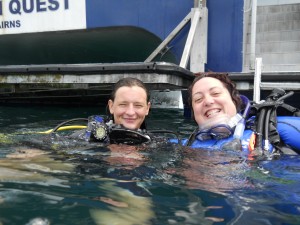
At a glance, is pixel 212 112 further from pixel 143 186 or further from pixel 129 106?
pixel 143 186

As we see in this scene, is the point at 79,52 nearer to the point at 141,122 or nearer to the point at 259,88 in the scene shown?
the point at 259,88

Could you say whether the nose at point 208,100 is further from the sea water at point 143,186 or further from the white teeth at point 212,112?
the sea water at point 143,186

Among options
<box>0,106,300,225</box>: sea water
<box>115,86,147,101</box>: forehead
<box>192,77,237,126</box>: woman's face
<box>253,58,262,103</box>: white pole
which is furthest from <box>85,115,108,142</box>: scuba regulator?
<box>253,58,262,103</box>: white pole

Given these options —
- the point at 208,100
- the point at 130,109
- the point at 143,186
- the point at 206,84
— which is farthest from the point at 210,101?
the point at 143,186

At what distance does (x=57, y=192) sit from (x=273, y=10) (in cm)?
579

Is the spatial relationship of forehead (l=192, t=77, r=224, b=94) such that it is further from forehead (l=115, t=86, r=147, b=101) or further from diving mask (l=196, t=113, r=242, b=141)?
forehead (l=115, t=86, r=147, b=101)

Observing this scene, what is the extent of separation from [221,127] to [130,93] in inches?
28.5

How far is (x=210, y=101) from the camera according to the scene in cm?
264

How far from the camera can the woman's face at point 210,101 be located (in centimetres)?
266

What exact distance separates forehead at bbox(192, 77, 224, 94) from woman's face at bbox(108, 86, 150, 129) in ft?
1.34

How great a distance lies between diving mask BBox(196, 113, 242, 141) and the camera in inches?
102

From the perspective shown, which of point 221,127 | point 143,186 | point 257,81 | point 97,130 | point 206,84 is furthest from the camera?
point 257,81

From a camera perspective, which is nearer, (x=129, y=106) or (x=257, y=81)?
(x=129, y=106)

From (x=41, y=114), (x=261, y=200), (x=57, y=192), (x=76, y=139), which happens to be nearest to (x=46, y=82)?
(x=41, y=114)
